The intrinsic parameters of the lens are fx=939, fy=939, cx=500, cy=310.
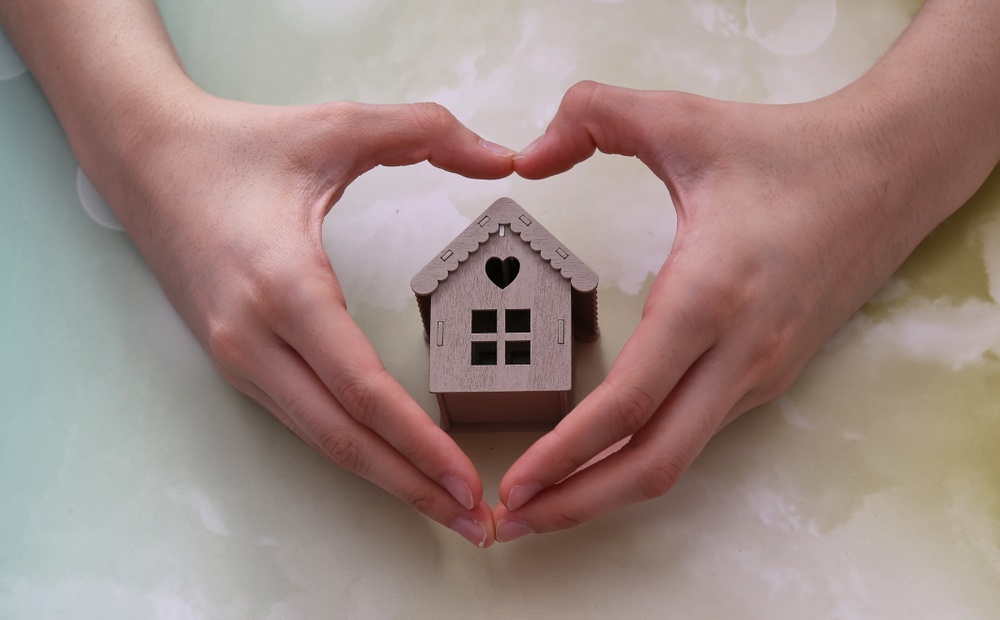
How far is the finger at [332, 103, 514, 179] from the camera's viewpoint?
1.05 meters

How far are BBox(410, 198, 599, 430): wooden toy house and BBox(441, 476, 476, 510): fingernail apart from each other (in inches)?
3.6

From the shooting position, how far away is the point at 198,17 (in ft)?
4.61

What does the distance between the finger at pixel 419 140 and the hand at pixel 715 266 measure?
45 mm

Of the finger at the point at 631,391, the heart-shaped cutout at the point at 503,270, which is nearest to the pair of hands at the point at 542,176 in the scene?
the finger at the point at 631,391

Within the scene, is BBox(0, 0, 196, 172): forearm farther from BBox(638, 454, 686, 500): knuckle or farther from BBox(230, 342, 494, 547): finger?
BBox(638, 454, 686, 500): knuckle

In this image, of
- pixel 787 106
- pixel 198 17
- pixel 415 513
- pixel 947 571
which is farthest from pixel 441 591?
pixel 198 17

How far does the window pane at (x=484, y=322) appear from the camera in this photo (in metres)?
1.03

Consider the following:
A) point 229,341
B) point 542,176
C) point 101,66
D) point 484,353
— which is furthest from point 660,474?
point 101,66

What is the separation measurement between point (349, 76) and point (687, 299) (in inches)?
25.7

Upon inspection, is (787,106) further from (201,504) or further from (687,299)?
(201,504)

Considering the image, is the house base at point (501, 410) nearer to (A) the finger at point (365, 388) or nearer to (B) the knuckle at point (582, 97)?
(A) the finger at point (365, 388)

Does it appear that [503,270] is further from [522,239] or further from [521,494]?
[521,494]

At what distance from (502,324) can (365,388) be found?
0.16 metres

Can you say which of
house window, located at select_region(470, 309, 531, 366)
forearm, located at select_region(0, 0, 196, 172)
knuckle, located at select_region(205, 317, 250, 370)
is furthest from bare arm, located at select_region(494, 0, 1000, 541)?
forearm, located at select_region(0, 0, 196, 172)
